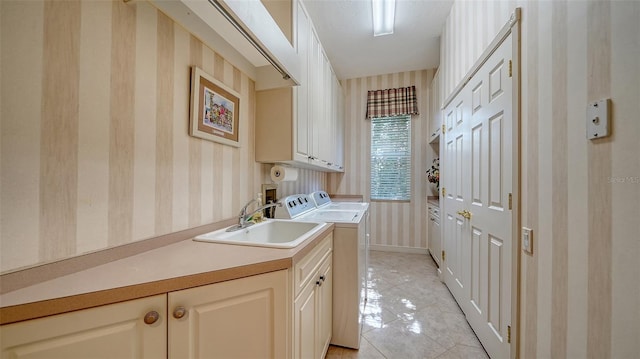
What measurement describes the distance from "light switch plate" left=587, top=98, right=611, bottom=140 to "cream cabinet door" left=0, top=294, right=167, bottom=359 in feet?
4.76

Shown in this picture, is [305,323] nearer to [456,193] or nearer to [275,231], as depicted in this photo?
[275,231]

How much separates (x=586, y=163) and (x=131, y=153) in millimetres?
1677

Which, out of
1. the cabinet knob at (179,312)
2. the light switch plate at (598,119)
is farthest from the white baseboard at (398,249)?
the cabinet knob at (179,312)

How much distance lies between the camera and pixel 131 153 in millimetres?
854

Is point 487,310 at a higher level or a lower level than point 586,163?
lower

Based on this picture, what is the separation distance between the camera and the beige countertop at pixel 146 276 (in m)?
0.52

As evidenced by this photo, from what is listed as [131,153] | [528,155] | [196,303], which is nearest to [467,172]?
[528,155]

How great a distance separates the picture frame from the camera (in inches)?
43.2

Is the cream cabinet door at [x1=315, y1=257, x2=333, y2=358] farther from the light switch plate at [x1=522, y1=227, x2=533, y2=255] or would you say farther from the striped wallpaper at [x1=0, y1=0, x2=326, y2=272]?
the light switch plate at [x1=522, y1=227, x2=533, y2=255]

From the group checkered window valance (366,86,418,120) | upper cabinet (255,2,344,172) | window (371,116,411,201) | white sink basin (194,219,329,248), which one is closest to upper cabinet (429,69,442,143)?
checkered window valance (366,86,418,120)

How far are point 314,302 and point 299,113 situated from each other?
4.19 feet

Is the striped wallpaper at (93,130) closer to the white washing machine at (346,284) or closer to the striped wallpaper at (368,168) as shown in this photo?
the white washing machine at (346,284)

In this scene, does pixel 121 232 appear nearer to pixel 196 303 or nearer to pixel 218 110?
pixel 196 303

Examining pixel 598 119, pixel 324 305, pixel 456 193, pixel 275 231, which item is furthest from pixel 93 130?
pixel 456 193
